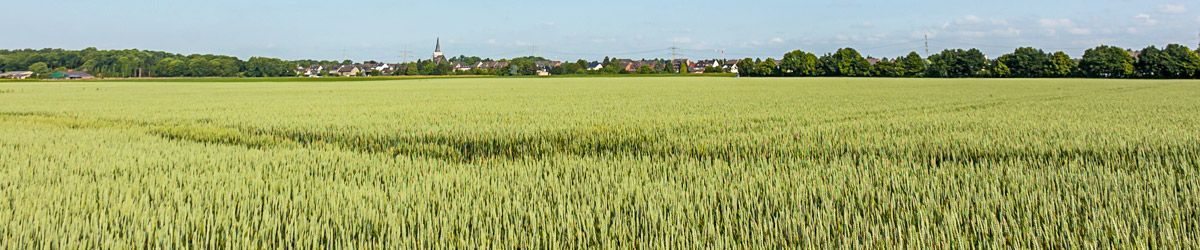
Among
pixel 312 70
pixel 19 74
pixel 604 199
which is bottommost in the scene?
pixel 604 199

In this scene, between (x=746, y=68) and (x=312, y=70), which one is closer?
(x=746, y=68)

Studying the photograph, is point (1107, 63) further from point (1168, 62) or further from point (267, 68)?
point (267, 68)

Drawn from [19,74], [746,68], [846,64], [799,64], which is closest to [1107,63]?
[846,64]

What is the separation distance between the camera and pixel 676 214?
274 cm

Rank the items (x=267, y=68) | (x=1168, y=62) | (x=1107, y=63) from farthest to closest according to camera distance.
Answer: (x=267, y=68)
(x=1107, y=63)
(x=1168, y=62)

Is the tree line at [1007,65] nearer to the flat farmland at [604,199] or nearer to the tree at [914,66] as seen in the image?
the tree at [914,66]

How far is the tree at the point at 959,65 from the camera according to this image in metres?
91.3

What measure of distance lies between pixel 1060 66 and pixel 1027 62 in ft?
12.7

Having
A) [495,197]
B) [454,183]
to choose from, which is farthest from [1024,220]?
[454,183]

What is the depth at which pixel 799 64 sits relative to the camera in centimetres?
10944

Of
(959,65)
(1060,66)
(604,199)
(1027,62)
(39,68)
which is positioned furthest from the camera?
(39,68)

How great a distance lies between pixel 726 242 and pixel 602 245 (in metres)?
0.44

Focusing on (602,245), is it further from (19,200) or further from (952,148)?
(952,148)

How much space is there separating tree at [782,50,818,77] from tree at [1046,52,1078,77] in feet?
108
